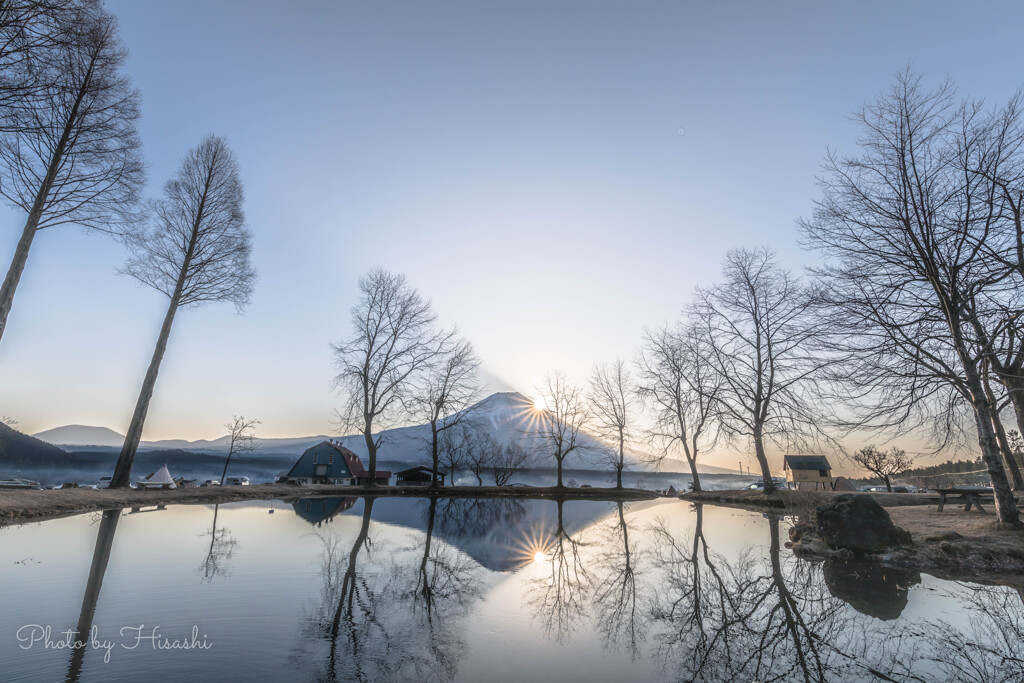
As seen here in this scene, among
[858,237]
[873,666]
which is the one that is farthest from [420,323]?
[873,666]

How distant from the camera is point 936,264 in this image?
37.9 ft

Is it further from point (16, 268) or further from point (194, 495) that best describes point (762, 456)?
point (16, 268)

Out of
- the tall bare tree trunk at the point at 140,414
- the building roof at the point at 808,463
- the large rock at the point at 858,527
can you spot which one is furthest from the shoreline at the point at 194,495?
the building roof at the point at 808,463

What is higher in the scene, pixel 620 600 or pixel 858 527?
pixel 858 527

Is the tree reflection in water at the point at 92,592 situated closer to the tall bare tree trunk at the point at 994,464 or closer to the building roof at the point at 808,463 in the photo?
the tall bare tree trunk at the point at 994,464

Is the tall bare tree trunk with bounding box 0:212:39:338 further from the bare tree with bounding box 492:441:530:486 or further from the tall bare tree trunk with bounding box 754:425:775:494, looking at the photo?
the bare tree with bounding box 492:441:530:486

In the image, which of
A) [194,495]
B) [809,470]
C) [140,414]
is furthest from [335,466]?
[809,470]

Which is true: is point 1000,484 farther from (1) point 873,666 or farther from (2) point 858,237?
(1) point 873,666

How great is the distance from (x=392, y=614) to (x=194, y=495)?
1880 cm

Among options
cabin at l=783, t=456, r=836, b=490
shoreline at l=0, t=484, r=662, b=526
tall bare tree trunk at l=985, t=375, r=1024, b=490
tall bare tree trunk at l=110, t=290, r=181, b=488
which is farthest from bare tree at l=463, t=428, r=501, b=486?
cabin at l=783, t=456, r=836, b=490

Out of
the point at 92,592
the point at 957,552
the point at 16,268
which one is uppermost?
the point at 16,268

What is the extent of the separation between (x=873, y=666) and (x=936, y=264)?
473 inches

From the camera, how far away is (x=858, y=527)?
9.23 m

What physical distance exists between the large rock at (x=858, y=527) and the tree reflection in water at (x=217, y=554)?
11357 millimetres
